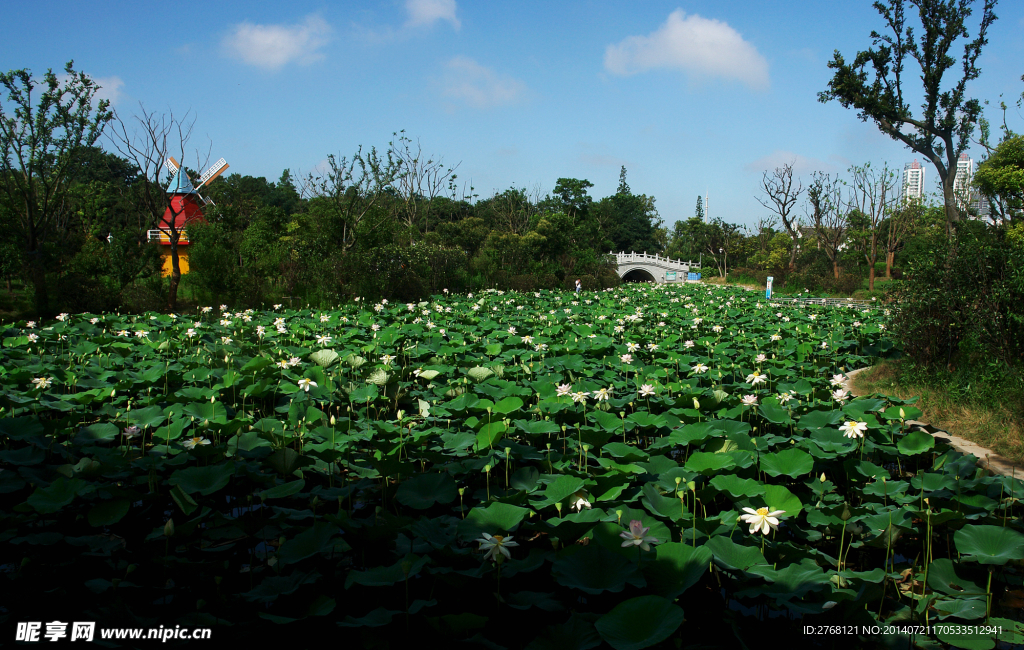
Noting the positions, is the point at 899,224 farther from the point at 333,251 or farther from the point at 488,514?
the point at 488,514

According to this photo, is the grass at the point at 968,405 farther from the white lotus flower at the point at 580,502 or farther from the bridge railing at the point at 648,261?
the bridge railing at the point at 648,261

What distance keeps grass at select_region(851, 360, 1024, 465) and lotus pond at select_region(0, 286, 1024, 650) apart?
0.94 meters

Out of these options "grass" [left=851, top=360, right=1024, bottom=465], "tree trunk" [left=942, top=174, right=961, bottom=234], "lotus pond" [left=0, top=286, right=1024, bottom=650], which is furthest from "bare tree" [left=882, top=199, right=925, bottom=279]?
"lotus pond" [left=0, top=286, right=1024, bottom=650]

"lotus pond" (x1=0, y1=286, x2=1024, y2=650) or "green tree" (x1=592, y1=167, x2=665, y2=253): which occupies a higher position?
"green tree" (x1=592, y1=167, x2=665, y2=253)

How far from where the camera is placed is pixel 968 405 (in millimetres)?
4426

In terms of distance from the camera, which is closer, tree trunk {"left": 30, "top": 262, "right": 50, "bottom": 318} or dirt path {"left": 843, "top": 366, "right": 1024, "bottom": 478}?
dirt path {"left": 843, "top": 366, "right": 1024, "bottom": 478}

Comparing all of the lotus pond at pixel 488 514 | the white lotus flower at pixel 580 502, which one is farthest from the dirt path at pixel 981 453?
the white lotus flower at pixel 580 502

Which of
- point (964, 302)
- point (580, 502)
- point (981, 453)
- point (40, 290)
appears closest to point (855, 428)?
point (580, 502)

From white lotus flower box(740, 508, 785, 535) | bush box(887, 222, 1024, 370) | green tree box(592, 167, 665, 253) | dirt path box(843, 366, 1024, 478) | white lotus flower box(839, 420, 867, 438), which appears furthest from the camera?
green tree box(592, 167, 665, 253)

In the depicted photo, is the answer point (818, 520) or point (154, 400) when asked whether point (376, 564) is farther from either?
point (154, 400)

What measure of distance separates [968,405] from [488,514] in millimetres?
4393

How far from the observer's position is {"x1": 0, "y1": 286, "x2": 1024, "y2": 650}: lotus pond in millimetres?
1682

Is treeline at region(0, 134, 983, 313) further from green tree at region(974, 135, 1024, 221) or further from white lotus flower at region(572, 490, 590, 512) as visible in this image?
white lotus flower at region(572, 490, 590, 512)

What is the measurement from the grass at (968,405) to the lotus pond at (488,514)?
3.07 feet
